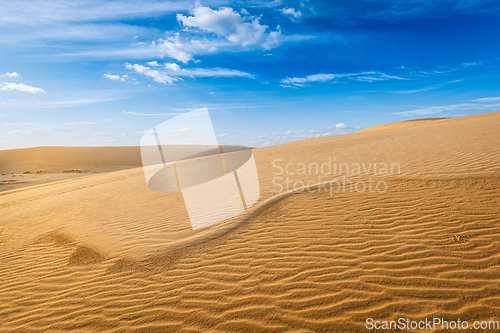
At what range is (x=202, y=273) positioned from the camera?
4305 millimetres

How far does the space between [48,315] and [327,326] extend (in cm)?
441

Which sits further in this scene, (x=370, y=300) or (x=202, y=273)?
(x=202, y=273)

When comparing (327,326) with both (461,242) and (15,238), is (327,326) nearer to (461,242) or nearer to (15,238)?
(461,242)

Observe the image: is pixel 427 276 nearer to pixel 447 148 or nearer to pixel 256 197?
pixel 256 197

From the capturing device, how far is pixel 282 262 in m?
4.32

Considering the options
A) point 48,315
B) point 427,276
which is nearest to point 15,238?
point 48,315

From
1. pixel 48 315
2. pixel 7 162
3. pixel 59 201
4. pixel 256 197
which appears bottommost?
pixel 48 315

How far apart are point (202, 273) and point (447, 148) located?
12.9 m

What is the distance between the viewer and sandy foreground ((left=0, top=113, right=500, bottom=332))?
3225 mm

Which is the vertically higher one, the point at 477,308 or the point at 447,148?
the point at 447,148

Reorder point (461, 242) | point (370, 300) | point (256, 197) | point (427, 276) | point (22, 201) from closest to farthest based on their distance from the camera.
→ 1. point (370, 300)
2. point (427, 276)
3. point (461, 242)
4. point (256, 197)
5. point (22, 201)

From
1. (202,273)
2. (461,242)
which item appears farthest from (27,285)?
(461,242)

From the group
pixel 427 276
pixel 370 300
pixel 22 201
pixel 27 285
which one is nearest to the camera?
pixel 370 300

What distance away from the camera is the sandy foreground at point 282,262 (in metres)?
3.22
